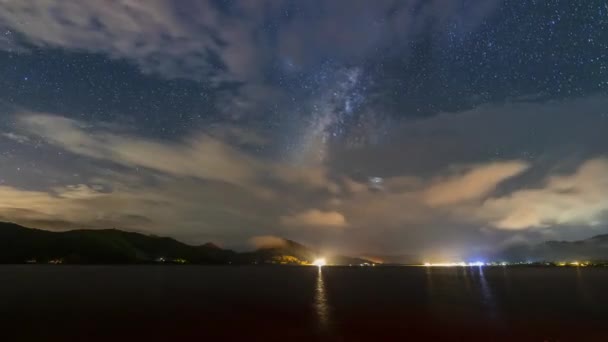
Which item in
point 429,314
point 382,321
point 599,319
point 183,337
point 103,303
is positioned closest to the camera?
point 183,337

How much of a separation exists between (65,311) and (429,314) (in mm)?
63600

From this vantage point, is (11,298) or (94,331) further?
(11,298)

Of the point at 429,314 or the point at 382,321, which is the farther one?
the point at 429,314

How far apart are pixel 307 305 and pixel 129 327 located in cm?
3895

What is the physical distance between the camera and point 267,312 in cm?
6906

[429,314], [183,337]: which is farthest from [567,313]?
[183,337]

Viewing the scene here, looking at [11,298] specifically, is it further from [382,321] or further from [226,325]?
[382,321]

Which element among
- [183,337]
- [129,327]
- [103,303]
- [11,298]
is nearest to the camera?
[183,337]

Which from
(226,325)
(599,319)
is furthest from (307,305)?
(599,319)

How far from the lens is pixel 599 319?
6375 centimetres

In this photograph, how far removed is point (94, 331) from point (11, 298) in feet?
179

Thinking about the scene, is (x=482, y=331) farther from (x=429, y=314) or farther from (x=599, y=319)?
(x=599, y=319)

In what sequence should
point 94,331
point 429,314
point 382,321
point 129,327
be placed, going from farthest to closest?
point 429,314, point 382,321, point 129,327, point 94,331

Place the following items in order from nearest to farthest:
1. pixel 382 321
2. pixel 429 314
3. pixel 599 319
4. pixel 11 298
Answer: pixel 382 321 → pixel 599 319 → pixel 429 314 → pixel 11 298
